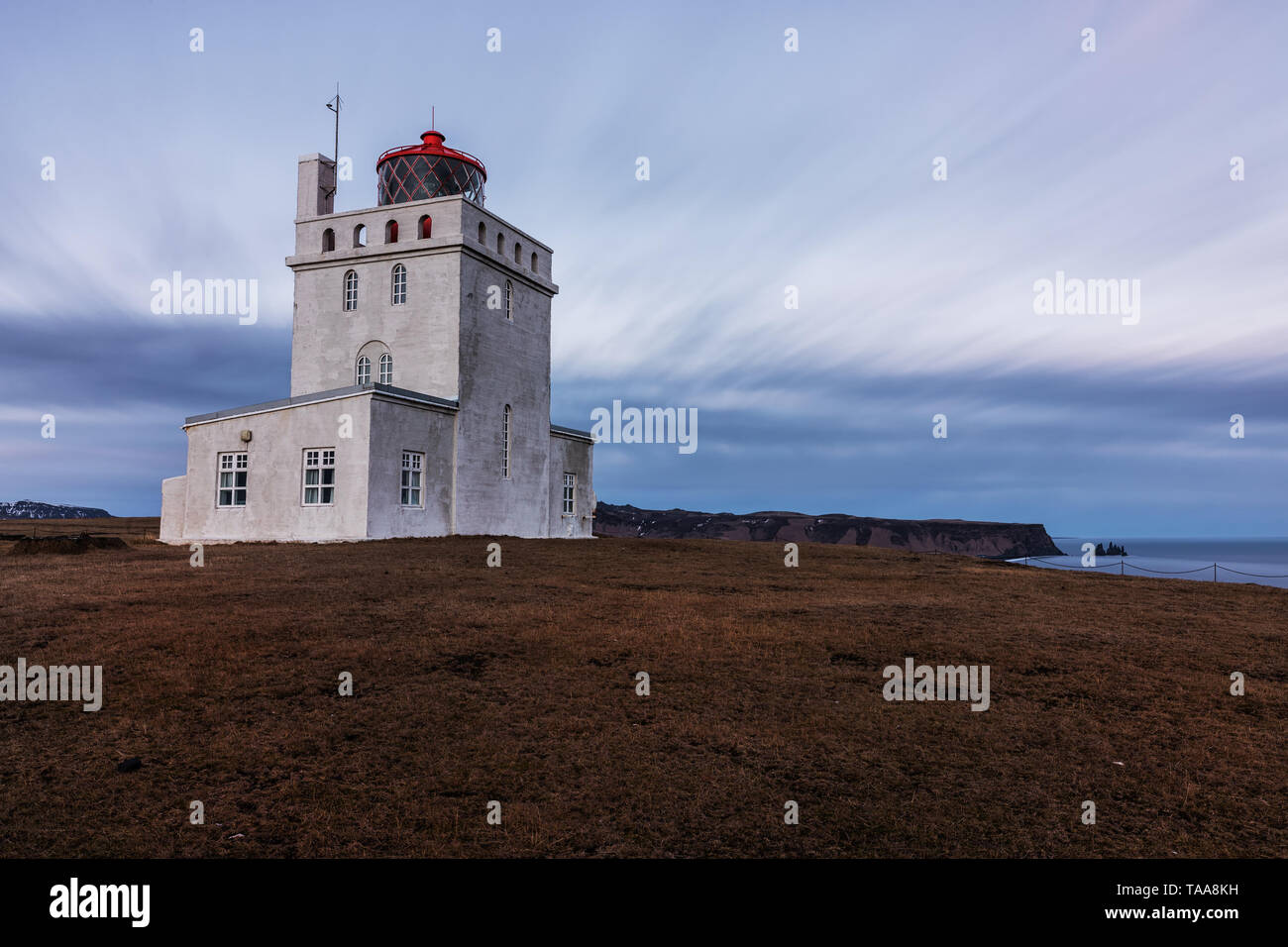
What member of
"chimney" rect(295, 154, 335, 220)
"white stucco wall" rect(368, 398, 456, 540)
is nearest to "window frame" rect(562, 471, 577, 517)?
"white stucco wall" rect(368, 398, 456, 540)

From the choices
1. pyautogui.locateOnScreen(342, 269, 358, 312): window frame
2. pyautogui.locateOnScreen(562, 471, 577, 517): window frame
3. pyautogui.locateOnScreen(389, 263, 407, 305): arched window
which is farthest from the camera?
pyautogui.locateOnScreen(562, 471, 577, 517): window frame

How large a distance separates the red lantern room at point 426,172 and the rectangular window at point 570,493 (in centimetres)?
1287

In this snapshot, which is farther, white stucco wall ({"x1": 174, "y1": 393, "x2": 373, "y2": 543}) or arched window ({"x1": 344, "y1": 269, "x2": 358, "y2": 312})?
arched window ({"x1": 344, "y1": 269, "x2": 358, "y2": 312})

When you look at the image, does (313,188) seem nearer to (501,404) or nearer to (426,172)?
(426,172)

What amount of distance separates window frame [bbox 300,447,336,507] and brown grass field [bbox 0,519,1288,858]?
10.6 metres

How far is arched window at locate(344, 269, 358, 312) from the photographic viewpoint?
30219 millimetres

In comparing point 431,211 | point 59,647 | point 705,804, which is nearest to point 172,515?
point 431,211

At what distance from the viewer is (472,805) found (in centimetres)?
550

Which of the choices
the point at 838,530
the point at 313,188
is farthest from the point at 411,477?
the point at 838,530

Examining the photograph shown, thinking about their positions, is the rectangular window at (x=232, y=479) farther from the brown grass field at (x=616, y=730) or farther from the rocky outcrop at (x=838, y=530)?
the rocky outcrop at (x=838, y=530)

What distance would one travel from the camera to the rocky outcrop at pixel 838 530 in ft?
370

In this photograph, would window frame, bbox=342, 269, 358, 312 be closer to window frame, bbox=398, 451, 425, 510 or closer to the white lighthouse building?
the white lighthouse building

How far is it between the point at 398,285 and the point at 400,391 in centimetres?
608
